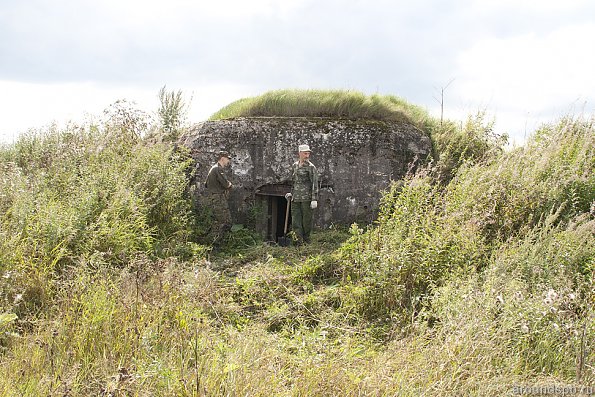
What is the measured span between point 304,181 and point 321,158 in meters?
0.87

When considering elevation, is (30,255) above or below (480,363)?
above

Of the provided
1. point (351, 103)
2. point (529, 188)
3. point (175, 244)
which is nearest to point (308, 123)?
point (351, 103)

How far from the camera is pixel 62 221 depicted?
571cm

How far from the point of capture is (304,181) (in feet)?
27.1

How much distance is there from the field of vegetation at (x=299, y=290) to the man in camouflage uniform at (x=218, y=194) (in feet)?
0.88

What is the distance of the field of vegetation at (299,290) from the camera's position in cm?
348

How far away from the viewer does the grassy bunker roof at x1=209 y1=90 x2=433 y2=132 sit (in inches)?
378

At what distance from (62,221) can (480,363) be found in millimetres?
4780

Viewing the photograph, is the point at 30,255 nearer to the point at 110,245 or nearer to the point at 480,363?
the point at 110,245

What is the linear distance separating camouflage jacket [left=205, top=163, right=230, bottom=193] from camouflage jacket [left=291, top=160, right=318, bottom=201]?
121 centimetres

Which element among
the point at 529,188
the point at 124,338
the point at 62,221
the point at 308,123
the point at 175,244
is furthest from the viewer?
the point at 308,123

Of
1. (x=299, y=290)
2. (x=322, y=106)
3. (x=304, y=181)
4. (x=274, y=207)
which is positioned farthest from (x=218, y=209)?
(x=299, y=290)

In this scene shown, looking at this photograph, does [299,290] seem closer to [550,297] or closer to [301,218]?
[550,297]

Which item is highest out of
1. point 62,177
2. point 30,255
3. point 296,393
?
point 62,177
